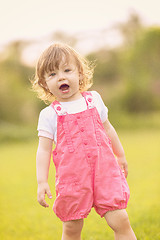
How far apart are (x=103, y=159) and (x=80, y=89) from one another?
1.90 feet

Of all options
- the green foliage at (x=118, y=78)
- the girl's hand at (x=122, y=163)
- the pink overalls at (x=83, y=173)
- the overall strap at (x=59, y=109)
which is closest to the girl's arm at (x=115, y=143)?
the girl's hand at (x=122, y=163)

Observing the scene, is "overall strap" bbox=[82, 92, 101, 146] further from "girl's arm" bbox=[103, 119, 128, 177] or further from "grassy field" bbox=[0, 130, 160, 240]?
"grassy field" bbox=[0, 130, 160, 240]

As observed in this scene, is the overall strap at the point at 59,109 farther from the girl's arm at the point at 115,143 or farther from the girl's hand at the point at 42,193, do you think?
the girl's hand at the point at 42,193

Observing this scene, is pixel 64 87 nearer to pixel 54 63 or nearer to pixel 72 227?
pixel 54 63

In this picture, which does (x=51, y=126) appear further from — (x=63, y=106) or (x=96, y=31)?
(x=96, y=31)

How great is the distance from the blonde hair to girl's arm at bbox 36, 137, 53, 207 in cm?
41

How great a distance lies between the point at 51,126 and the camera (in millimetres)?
2375

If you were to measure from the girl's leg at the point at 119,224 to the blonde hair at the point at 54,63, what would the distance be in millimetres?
888

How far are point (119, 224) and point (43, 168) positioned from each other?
57 centimetres

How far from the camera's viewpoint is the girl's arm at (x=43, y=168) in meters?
2.33

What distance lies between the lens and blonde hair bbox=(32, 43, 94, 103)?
2.40m

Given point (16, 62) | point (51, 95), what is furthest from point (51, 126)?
point (16, 62)

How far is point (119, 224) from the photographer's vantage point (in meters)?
2.23

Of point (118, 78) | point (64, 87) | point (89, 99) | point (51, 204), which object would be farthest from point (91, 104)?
point (118, 78)
